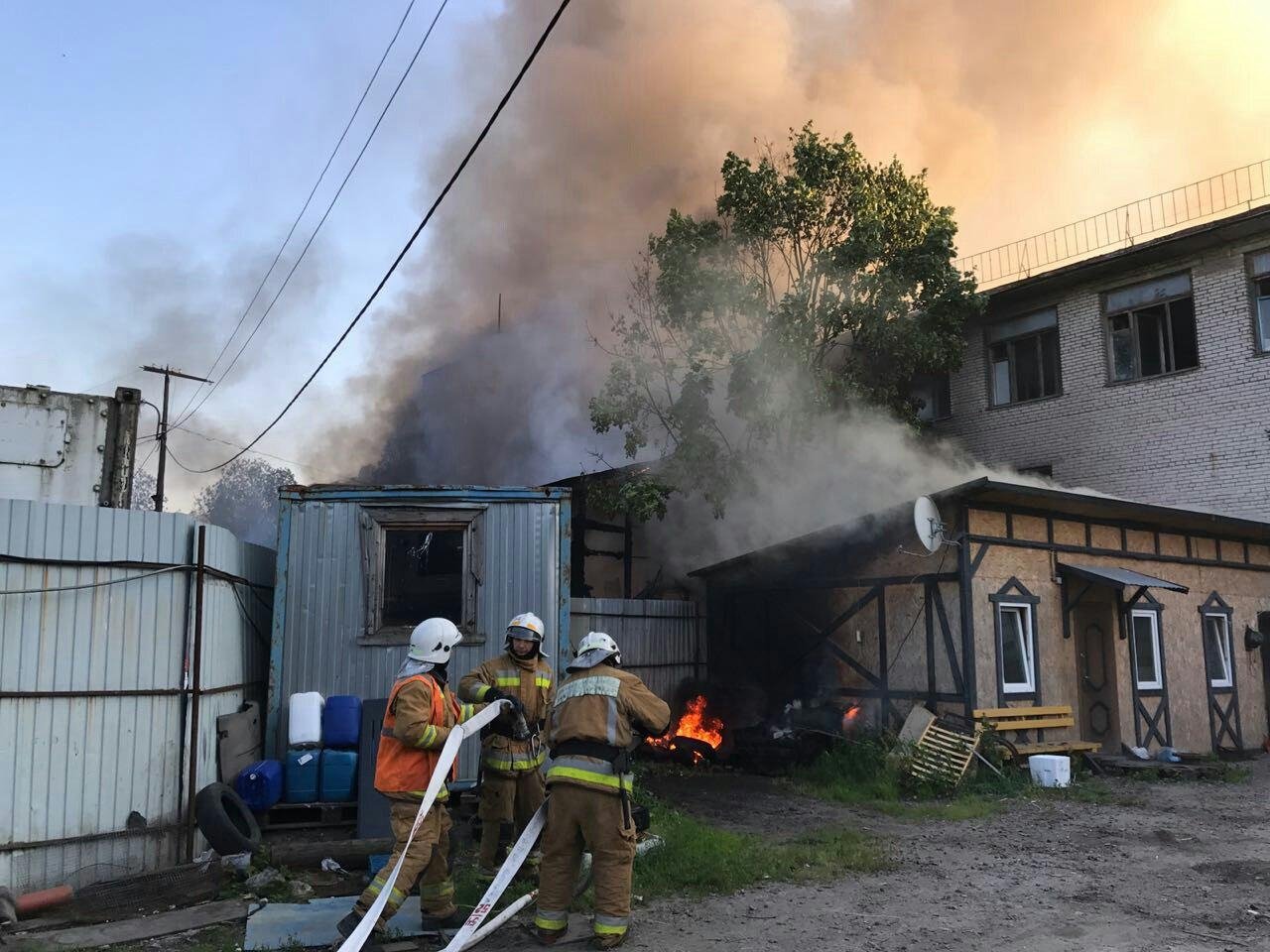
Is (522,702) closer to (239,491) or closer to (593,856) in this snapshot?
(593,856)

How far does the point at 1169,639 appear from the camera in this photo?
544 inches

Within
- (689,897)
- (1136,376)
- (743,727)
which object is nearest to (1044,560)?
(743,727)

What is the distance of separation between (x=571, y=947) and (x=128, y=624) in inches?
148

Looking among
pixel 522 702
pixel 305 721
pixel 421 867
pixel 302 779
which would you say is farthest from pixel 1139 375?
pixel 421 867

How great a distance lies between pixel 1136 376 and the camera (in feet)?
55.2

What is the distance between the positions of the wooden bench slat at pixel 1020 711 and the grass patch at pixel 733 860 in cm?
390

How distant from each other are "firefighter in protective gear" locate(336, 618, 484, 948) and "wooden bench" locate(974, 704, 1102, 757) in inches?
305

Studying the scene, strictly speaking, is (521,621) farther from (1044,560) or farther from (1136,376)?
(1136,376)

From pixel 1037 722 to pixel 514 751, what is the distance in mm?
8002

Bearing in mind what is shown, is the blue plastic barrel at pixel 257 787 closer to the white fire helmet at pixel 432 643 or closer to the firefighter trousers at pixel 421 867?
the firefighter trousers at pixel 421 867

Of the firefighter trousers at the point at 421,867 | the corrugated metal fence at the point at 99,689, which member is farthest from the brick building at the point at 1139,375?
the corrugated metal fence at the point at 99,689

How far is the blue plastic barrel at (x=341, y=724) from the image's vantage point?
26.2 feet

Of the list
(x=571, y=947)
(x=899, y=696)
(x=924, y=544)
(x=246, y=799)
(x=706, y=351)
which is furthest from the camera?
(x=706, y=351)

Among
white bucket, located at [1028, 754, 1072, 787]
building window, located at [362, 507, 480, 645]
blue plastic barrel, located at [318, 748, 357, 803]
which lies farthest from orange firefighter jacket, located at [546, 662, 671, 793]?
white bucket, located at [1028, 754, 1072, 787]
